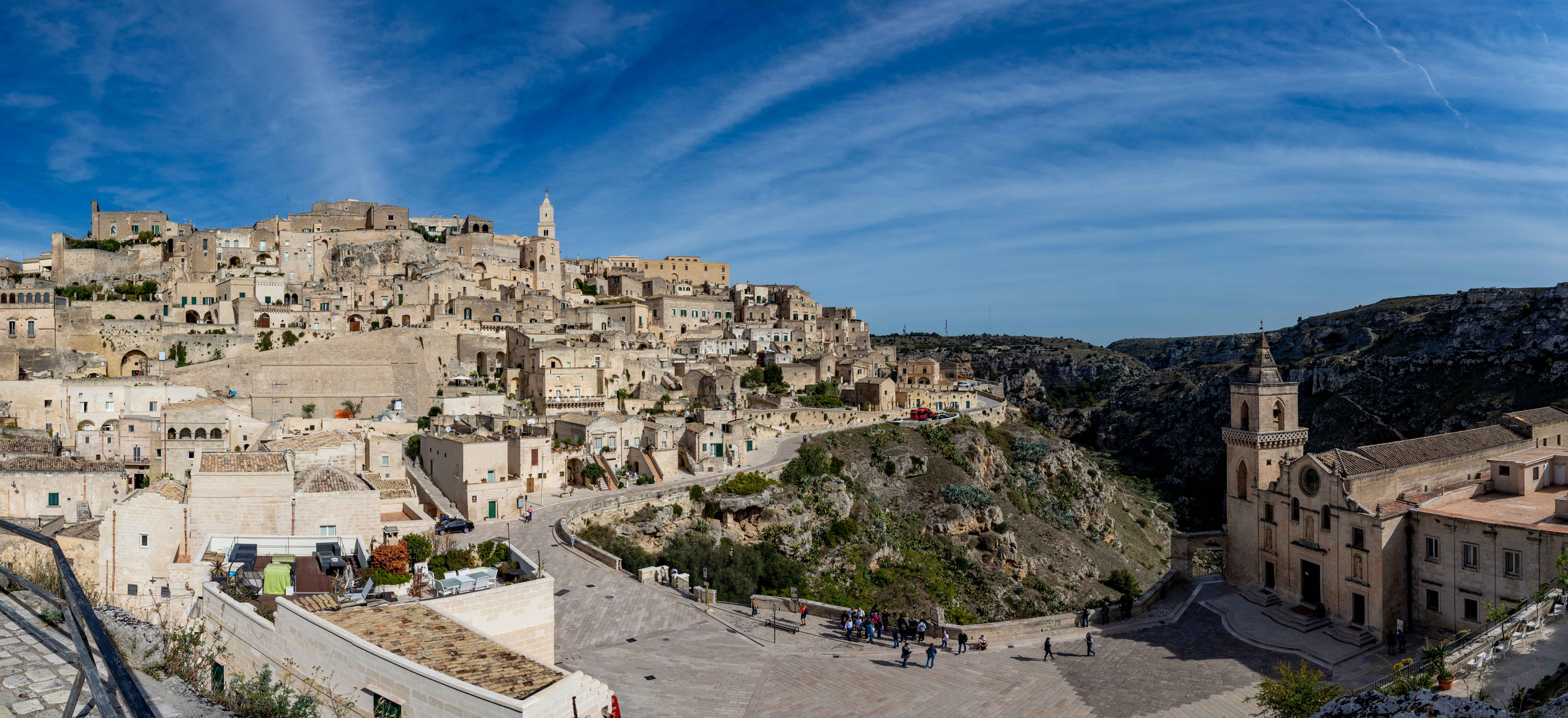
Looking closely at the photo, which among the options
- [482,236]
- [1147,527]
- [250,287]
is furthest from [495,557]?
[482,236]

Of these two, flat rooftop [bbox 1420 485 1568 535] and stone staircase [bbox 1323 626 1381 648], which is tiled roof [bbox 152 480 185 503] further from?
flat rooftop [bbox 1420 485 1568 535]

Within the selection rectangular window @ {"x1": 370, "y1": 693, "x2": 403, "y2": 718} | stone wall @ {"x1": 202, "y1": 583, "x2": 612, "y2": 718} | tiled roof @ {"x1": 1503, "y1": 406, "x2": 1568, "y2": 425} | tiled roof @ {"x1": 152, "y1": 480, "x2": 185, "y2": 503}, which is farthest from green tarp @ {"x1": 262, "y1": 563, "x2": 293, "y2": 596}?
tiled roof @ {"x1": 1503, "y1": 406, "x2": 1568, "y2": 425}

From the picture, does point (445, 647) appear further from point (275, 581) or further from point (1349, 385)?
point (1349, 385)

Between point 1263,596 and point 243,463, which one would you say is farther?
point 1263,596

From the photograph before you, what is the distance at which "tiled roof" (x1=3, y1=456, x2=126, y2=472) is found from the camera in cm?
2366

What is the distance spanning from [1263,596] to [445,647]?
21.6 metres

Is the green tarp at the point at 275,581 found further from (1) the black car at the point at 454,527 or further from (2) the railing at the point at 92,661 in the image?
(1) the black car at the point at 454,527

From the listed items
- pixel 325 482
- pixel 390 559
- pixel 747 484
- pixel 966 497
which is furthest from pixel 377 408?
pixel 390 559

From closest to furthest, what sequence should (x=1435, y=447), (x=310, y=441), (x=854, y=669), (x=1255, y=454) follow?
(x=854, y=669)
(x=1435, y=447)
(x=1255, y=454)
(x=310, y=441)

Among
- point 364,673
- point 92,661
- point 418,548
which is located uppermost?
point 92,661

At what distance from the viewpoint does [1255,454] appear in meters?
24.6

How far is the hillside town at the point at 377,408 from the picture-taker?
1097 centimetres

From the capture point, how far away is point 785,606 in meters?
20.0

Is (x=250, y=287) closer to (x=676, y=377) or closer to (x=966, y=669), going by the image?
(x=676, y=377)
